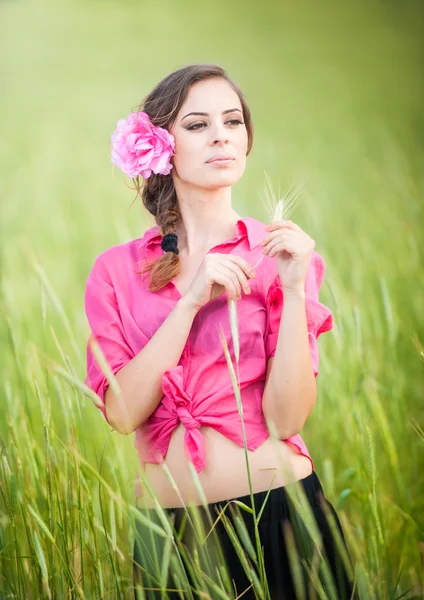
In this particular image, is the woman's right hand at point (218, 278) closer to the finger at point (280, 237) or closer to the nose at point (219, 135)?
the finger at point (280, 237)

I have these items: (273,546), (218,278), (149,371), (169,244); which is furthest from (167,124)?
(273,546)

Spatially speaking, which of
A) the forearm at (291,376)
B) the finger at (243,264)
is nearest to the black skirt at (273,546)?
the forearm at (291,376)

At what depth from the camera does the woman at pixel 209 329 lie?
1.13 metres

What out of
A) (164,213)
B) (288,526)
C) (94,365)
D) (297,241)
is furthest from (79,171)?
(288,526)

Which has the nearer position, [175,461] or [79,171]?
[175,461]

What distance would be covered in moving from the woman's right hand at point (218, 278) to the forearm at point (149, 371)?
20 mm

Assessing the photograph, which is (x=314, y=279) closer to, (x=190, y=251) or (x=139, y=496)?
(x=190, y=251)

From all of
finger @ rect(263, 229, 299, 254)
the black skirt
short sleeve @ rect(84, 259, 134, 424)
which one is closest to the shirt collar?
finger @ rect(263, 229, 299, 254)

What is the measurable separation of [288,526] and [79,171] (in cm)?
118

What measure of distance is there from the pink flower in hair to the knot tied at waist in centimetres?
→ 33

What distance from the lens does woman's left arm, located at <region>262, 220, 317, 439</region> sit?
1.10 m

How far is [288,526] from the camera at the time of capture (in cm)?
116

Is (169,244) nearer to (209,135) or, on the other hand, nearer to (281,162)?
(209,135)

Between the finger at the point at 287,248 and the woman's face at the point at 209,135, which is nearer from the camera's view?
the finger at the point at 287,248
